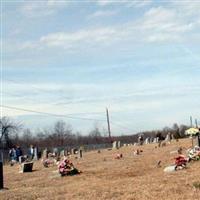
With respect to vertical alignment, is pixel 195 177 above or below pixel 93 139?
below

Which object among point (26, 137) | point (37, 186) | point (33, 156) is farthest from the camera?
point (26, 137)

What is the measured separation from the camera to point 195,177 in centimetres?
1852

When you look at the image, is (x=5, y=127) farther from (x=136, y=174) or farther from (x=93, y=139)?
(x=136, y=174)

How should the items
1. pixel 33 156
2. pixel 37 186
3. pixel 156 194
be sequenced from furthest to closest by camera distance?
pixel 33 156, pixel 37 186, pixel 156 194

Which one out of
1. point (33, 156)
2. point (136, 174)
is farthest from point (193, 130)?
point (33, 156)

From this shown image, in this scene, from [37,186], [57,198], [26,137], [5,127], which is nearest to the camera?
[57,198]

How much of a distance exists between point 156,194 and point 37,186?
25.2ft

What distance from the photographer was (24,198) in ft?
61.1

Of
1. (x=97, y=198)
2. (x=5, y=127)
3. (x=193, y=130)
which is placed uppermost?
(x=5, y=127)

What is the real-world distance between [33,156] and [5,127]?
199ft

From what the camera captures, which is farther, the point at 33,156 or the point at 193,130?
the point at 33,156

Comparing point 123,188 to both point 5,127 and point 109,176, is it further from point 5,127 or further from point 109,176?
point 5,127

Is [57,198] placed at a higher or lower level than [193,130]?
lower


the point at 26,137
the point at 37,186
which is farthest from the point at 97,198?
the point at 26,137
